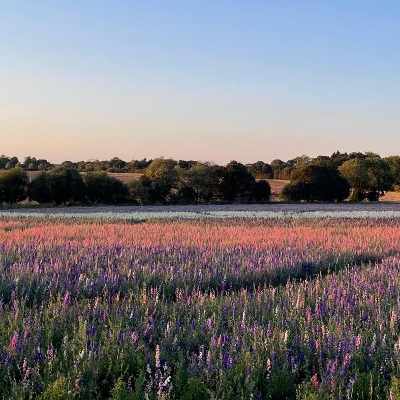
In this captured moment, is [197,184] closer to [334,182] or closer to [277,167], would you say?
[334,182]

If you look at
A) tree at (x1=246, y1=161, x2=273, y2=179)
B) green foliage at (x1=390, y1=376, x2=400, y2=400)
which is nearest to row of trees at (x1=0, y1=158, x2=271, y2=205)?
green foliage at (x1=390, y1=376, x2=400, y2=400)

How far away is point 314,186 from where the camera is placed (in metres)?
60.4

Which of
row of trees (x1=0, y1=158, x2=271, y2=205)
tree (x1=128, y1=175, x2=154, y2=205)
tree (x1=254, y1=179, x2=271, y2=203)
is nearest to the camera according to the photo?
row of trees (x1=0, y1=158, x2=271, y2=205)

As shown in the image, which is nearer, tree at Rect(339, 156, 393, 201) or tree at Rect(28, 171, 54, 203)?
tree at Rect(28, 171, 54, 203)

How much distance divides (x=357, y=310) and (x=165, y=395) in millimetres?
3130

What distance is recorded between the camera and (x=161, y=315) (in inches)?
211

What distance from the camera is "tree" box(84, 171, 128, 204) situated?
5031 cm

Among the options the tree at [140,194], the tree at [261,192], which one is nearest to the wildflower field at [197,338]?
the tree at [140,194]

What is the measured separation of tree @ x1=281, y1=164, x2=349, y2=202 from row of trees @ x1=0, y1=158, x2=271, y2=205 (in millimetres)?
4535

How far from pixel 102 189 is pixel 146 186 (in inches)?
195

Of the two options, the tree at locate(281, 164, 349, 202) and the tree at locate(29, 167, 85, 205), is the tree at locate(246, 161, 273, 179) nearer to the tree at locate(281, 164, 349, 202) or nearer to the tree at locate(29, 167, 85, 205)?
the tree at locate(281, 164, 349, 202)

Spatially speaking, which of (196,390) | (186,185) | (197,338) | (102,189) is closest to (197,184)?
(186,185)

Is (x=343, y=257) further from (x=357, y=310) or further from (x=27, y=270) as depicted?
(x=27, y=270)

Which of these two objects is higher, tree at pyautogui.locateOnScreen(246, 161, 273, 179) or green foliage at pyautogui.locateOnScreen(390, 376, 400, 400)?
tree at pyautogui.locateOnScreen(246, 161, 273, 179)
